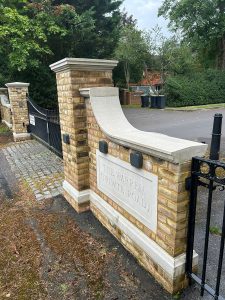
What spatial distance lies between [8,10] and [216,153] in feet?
28.0

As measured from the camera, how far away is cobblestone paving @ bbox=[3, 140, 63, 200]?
4801 mm

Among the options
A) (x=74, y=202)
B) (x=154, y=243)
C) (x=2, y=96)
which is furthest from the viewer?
(x=2, y=96)

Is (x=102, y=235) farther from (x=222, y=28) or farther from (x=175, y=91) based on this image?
(x=222, y=28)

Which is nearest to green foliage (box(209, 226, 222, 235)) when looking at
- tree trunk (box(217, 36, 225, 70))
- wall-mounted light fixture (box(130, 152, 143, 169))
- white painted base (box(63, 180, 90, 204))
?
wall-mounted light fixture (box(130, 152, 143, 169))

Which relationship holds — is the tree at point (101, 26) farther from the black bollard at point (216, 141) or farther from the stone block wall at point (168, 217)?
the stone block wall at point (168, 217)

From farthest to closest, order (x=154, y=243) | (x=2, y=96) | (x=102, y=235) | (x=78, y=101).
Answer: (x=2, y=96)
(x=78, y=101)
(x=102, y=235)
(x=154, y=243)

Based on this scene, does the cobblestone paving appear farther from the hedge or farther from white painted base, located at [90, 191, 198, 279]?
the hedge

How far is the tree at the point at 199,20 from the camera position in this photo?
21.7 metres

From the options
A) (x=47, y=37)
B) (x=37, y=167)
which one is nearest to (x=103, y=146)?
(x=37, y=167)

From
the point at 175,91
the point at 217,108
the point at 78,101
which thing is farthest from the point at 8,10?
the point at 217,108

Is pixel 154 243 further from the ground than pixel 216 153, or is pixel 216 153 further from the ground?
pixel 216 153

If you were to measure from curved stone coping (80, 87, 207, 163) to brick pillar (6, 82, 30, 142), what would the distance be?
6470mm

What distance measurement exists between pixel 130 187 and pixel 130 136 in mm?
541

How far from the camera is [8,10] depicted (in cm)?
875
